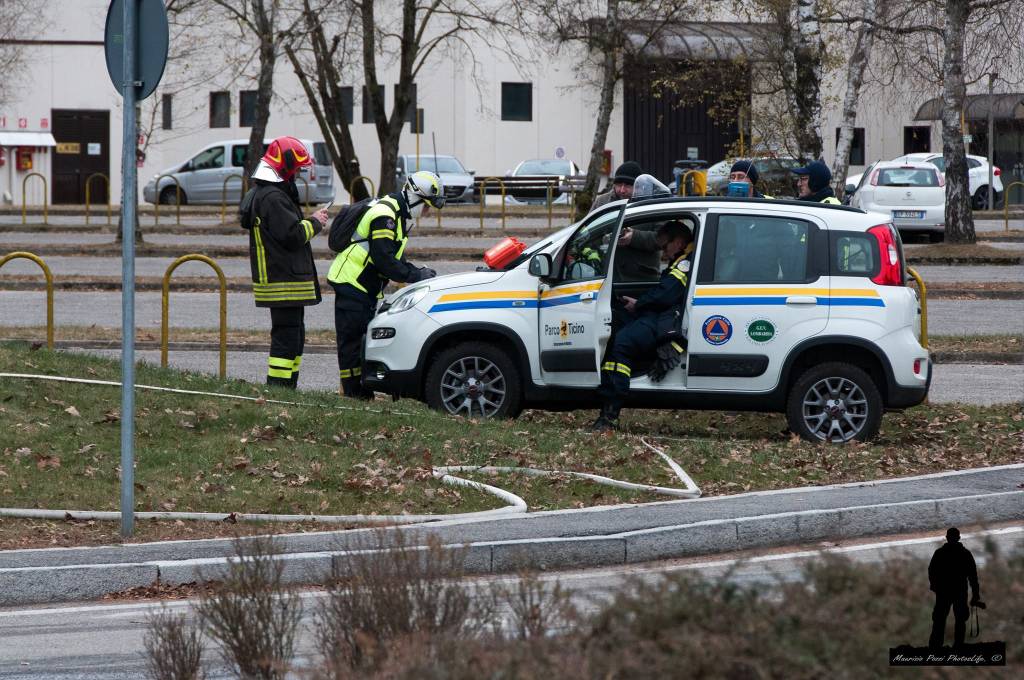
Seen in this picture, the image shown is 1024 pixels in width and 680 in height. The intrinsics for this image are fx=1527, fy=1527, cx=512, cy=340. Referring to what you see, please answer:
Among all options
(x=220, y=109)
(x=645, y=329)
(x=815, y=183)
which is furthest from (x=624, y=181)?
(x=220, y=109)

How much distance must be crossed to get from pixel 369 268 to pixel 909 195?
21.7 metres

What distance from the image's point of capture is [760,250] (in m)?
11.0

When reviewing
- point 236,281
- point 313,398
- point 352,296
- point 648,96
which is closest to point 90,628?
point 313,398

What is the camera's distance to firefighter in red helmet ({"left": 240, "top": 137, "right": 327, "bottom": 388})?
1148cm

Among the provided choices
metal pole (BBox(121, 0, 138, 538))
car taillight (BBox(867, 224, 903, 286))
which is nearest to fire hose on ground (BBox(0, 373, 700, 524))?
metal pole (BBox(121, 0, 138, 538))

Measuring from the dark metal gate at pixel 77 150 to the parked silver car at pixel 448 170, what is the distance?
43.8ft

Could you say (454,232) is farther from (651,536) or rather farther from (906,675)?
(906,675)

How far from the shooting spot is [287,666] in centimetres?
466

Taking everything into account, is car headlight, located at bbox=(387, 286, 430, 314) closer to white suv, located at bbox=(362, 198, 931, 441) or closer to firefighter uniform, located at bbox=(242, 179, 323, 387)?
white suv, located at bbox=(362, 198, 931, 441)

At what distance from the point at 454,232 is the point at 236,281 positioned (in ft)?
31.0

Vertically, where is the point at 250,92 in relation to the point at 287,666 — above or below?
above

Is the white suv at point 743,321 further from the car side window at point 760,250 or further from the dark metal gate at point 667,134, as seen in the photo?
the dark metal gate at point 667,134

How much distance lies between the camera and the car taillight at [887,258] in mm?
10930

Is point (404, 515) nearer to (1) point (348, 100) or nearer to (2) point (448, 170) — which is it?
(2) point (448, 170)
